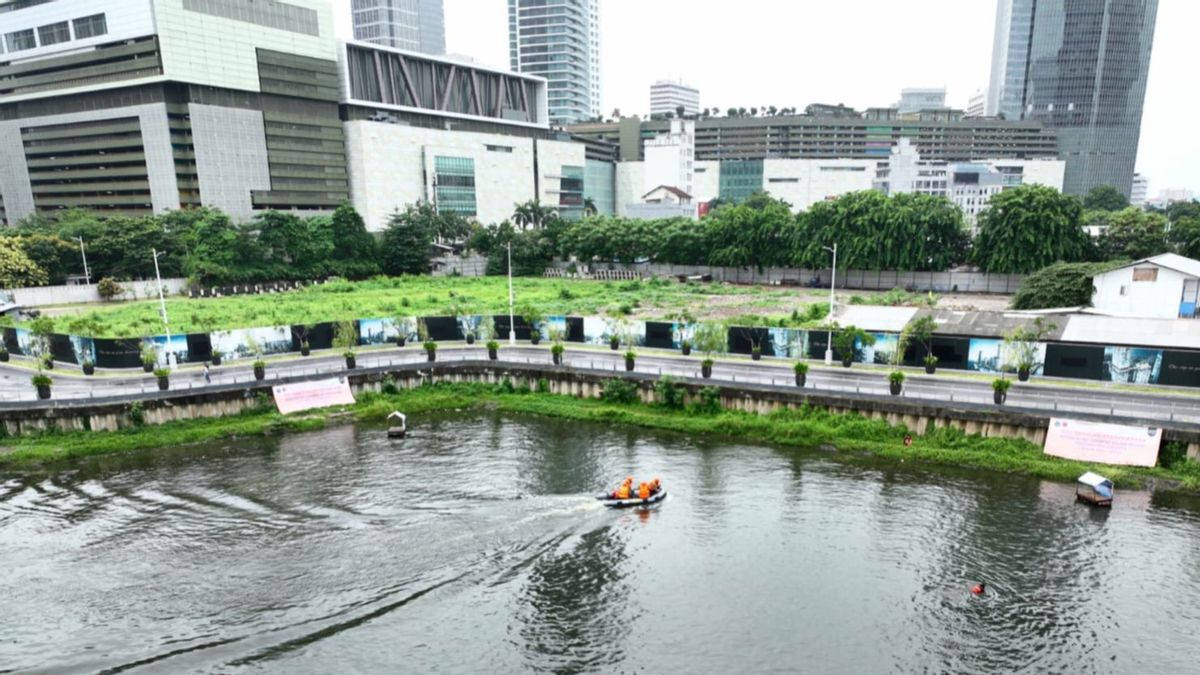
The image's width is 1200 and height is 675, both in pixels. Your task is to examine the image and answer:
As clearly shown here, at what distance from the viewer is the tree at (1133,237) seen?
86.8 m

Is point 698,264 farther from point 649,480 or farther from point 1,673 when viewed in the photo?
point 1,673

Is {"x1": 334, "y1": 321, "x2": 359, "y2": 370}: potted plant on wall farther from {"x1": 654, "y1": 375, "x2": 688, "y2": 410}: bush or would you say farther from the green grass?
{"x1": 654, "y1": 375, "x2": 688, "y2": 410}: bush

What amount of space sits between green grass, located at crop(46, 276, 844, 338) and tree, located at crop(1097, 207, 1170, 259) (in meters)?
38.1

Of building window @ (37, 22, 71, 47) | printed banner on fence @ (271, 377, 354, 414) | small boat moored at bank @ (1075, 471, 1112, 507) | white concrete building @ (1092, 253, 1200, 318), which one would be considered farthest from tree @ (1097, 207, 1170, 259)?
building window @ (37, 22, 71, 47)

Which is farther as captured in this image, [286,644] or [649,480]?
[649,480]

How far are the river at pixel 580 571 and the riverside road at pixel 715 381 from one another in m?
6.77

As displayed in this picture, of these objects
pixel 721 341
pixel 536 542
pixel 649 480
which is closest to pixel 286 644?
pixel 536 542

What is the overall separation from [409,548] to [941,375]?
37500mm

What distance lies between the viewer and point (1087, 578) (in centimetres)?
2775

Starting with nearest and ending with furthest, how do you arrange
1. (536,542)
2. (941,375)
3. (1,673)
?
1. (1,673)
2. (536,542)
3. (941,375)

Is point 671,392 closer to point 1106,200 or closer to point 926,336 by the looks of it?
point 926,336

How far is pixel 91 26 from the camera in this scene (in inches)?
4840

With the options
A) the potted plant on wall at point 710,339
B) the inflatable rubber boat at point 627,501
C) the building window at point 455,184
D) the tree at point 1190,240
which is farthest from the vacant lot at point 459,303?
the building window at point 455,184

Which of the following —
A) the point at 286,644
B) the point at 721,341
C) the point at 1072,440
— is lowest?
the point at 286,644
